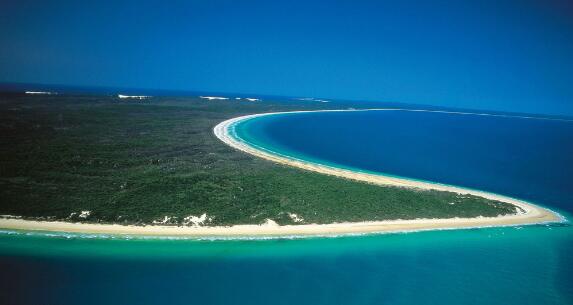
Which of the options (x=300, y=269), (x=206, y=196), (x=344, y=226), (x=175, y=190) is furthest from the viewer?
(x=175, y=190)

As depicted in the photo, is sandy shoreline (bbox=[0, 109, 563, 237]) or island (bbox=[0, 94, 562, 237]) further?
island (bbox=[0, 94, 562, 237])

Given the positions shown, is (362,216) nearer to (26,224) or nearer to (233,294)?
(233,294)

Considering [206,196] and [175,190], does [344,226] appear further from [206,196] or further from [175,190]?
[175,190]

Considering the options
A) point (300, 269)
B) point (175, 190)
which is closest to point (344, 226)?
point (300, 269)

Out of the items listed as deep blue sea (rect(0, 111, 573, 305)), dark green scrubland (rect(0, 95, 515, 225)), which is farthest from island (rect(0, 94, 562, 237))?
deep blue sea (rect(0, 111, 573, 305))

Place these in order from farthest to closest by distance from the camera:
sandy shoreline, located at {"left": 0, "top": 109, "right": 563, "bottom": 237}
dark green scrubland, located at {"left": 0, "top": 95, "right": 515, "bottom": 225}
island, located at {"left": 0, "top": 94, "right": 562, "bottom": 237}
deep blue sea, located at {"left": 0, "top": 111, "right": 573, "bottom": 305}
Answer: dark green scrubland, located at {"left": 0, "top": 95, "right": 515, "bottom": 225}
island, located at {"left": 0, "top": 94, "right": 562, "bottom": 237}
sandy shoreline, located at {"left": 0, "top": 109, "right": 563, "bottom": 237}
deep blue sea, located at {"left": 0, "top": 111, "right": 573, "bottom": 305}

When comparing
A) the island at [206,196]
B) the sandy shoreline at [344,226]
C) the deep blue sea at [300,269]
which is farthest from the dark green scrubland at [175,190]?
the deep blue sea at [300,269]

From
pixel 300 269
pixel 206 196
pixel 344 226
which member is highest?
pixel 206 196

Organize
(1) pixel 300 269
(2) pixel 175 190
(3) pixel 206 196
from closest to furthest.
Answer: (1) pixel 300 269, (3) pixel 206 196, (2) pixel 175 190

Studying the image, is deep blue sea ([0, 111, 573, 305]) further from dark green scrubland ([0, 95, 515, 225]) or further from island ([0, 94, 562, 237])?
dark green scrubland ([0, 95, 515, 225])
